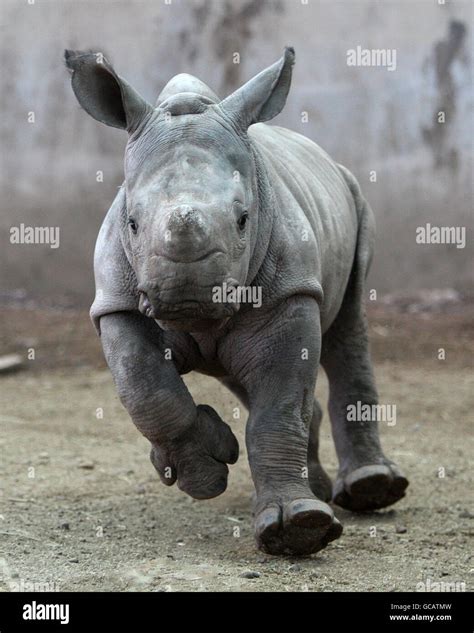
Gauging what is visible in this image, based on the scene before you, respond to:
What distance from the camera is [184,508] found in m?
7.59

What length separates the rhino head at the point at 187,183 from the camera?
5125 mm

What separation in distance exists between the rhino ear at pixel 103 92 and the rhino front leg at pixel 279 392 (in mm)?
1205

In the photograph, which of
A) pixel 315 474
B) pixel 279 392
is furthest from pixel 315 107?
pixel 279 392

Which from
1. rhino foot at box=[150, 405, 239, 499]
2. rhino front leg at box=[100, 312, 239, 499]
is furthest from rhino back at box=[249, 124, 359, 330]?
rhino foot at box=[150, 405, 239, 499]

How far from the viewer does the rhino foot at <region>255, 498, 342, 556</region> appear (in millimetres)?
5840

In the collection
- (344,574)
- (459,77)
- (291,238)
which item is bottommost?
(344,574)

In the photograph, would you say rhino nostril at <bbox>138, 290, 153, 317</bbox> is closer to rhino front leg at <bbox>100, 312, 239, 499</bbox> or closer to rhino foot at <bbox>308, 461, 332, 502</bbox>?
rhino front leg at <bbox>100, 312, 239, 499</bbox>

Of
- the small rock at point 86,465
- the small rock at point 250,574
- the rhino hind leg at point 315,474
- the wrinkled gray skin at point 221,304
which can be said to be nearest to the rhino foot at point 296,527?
the wrinkled gray skin at point 221,304

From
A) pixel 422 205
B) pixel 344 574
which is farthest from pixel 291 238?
pixel 422 205

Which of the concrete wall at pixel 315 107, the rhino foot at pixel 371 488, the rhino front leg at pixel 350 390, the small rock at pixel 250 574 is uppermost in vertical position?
the concrete wall at pixel 315 107

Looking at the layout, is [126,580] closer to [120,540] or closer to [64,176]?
[120,540]

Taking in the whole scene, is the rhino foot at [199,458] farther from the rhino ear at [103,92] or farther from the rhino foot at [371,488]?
the rhino ear at [103,92]

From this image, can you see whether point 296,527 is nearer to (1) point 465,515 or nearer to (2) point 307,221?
(2) point 307,221

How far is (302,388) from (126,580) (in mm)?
1378
